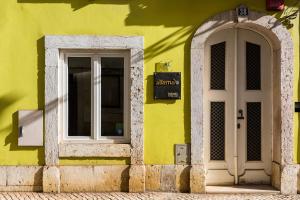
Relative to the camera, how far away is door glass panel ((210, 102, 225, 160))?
7855 mm

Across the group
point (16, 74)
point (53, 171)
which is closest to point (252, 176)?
→ point (53, 171)

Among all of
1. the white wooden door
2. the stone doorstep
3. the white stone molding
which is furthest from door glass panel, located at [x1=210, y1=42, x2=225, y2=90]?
the stone doorstep

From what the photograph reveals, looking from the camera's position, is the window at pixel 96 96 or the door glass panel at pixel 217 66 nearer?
the window at pixel 96 96

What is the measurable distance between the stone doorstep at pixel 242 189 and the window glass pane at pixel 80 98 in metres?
2.26

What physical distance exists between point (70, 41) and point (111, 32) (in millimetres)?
672

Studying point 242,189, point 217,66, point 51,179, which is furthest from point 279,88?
point 51,179

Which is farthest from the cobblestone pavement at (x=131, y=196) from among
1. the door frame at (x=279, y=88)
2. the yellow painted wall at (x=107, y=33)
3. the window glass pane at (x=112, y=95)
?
the window glass pane at (x=112, y=95)

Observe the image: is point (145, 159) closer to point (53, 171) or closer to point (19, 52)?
point (53, 171)

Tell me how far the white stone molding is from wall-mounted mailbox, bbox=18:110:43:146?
11cm

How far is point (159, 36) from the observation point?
744 centimetres

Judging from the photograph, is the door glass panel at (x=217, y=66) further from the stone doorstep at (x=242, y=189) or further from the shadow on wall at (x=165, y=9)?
the stone doorstep at (x=242, y=189)

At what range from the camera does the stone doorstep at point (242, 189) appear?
7461 mm

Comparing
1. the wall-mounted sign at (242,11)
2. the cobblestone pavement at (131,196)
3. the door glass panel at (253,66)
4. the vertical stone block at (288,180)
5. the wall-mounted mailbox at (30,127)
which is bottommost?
the cobblestone pavement at (131,196)

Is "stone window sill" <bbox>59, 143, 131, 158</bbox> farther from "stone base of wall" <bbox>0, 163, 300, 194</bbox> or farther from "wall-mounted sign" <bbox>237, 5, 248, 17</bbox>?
"wall-mounted sign" <bbox>237, 5, 248, 17</bbox>
